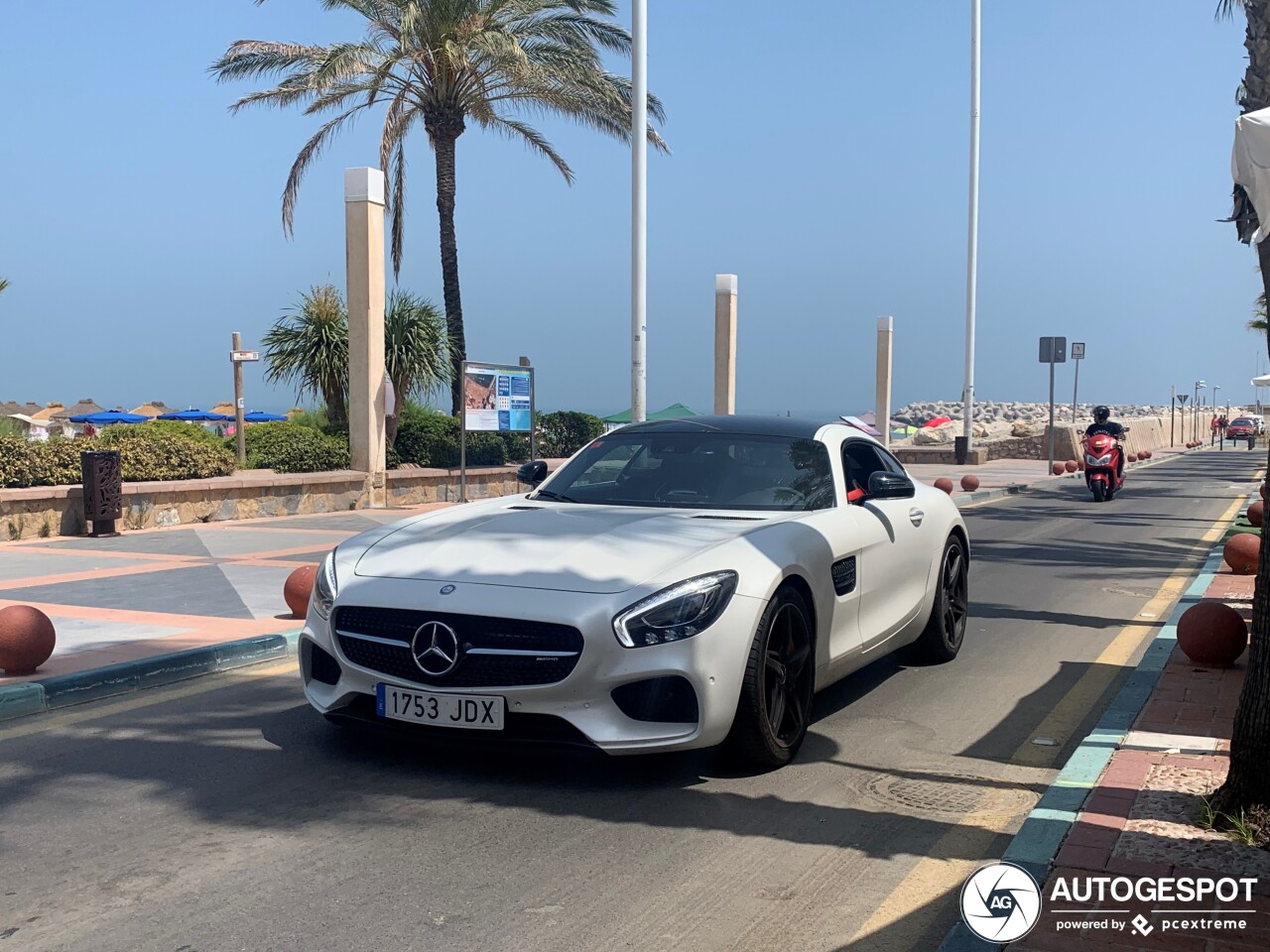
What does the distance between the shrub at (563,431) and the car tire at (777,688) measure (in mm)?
19139

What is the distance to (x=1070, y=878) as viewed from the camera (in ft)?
12.4

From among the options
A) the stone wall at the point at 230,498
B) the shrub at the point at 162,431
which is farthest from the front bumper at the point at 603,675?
the shrub at the point at 162,431

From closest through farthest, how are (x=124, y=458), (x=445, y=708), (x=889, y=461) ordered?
(x=445, y=708), (x=889, y=461), (x=124, y=458)

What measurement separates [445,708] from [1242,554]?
340 inches

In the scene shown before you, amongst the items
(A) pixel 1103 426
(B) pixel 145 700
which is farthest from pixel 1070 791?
(A) pixel 1103 426

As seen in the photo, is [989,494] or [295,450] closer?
[295,450]

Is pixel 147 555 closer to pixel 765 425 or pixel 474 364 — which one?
pixel 474 364

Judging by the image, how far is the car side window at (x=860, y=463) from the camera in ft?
22.2

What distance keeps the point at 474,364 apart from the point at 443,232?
7.21 metres

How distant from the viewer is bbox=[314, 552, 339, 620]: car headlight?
5.24 metres

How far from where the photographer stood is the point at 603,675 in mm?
4660

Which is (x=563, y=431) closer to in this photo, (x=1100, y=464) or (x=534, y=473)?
(x=1100, y=464)

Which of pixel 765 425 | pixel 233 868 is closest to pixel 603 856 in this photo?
pixel 233 868

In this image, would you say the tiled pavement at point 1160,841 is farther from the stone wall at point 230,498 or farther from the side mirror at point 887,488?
the stone wall at point 230,498
